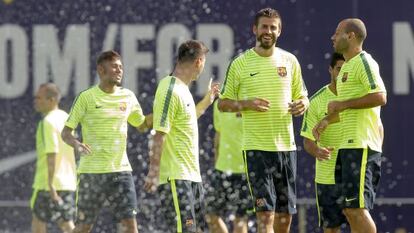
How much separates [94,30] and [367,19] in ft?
8.86

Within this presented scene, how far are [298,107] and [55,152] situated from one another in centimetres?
319

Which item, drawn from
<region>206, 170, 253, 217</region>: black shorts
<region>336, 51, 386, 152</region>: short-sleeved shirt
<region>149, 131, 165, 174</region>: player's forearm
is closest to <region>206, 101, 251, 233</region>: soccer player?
<region>206, 170, 253, 217</region>: black shorts

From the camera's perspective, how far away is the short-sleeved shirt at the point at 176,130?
352 inches

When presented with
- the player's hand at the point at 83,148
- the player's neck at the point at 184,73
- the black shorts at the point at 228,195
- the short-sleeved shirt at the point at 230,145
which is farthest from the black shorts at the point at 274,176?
the short-sleeved shirt at the point at 230,145

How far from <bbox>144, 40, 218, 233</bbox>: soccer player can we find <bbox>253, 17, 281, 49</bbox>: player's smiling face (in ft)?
1.58

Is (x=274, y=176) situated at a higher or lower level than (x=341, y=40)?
lower

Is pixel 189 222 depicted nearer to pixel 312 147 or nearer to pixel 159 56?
pixel 312 147

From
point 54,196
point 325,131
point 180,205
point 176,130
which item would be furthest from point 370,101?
point 54,196

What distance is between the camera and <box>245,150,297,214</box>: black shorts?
9.26 m

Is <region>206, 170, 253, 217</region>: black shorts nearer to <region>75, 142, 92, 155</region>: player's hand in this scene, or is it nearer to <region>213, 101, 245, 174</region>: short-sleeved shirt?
<region>213, 101, 245, 174</region>: short-sleeved shirt

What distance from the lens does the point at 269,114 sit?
30.7 ft

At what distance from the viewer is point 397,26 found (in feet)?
42.4

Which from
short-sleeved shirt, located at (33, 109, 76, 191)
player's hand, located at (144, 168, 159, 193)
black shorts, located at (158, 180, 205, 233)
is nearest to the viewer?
player's hand, located at (144, 168, 159, 193)

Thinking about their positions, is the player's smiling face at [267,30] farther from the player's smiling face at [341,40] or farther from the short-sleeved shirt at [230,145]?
the short-sleeved shirt at [230,145]
